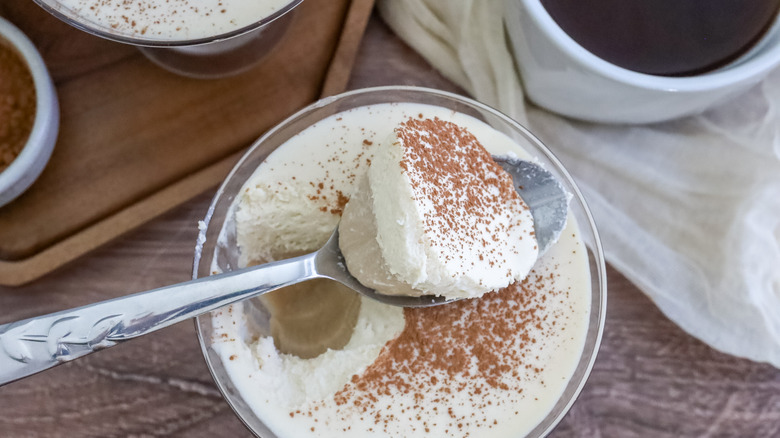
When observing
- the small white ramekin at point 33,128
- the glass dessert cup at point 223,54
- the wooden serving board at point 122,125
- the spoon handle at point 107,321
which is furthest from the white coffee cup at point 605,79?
the small white ramekin at point 33,128

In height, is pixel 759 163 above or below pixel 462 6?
below

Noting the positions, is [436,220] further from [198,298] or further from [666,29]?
[666,29]

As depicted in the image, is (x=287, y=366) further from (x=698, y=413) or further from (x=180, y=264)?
(x=698, y=413)

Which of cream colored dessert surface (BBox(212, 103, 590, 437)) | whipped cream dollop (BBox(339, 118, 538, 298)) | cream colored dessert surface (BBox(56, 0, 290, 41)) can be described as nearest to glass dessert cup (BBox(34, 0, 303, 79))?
cream colored dessert surface (BBox(56, 0, 290, 41))

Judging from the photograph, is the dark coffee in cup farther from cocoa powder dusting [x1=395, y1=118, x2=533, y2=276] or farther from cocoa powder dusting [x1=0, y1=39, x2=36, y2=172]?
cocoa powder dusting [x1=0, y1=39, x2=36, y2=172]

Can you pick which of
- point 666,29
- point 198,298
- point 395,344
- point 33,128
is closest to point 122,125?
point 33,128

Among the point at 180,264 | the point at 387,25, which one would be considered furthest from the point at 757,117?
the point at 180,264
